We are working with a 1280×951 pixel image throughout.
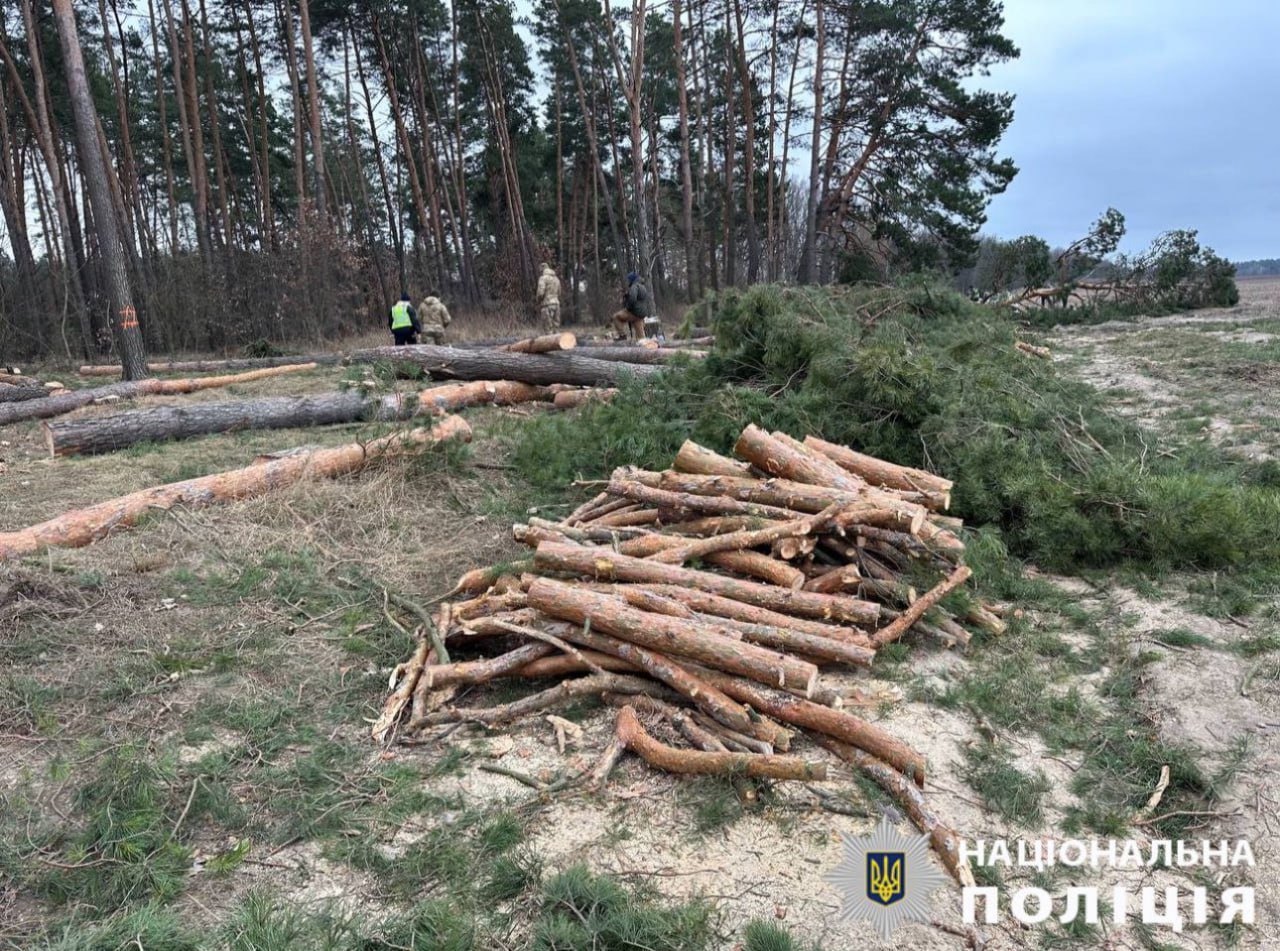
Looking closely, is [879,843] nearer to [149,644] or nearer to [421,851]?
[421,851]

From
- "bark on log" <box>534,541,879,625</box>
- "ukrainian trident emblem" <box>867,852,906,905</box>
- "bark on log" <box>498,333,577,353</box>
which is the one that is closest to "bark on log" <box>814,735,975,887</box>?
"ukrainian trident emblem" <box>867,852,906,905</box>

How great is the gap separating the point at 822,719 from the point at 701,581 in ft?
3.23

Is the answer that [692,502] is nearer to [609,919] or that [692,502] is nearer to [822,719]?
[822,719]

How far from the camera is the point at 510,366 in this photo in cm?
1075

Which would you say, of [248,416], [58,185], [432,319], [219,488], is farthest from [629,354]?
[58,185]

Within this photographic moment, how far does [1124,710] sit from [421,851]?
3063 mm

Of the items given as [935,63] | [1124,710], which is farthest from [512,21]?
[1124,710]

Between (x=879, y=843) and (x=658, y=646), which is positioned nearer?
(x=879, y=843)

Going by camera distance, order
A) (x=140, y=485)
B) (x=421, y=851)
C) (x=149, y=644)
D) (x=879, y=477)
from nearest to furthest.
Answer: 1. (x=421, y=851)
2. (x=149, y=644)
3. (x=879, y=477)
4. (x=140, y=485)

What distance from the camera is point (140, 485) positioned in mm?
6797

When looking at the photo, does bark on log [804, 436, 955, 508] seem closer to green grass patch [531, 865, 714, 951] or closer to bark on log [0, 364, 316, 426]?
green grass patch [531, 865, 714, 951]

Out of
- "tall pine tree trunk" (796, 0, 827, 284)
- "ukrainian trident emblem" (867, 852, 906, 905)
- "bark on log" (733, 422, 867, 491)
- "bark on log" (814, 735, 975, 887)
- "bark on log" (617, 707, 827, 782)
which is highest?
"tall pine tree trunk" (796, 0, 827, 284)

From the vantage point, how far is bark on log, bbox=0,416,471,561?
532 cm

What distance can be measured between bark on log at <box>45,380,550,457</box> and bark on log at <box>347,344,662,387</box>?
1.17 feet
